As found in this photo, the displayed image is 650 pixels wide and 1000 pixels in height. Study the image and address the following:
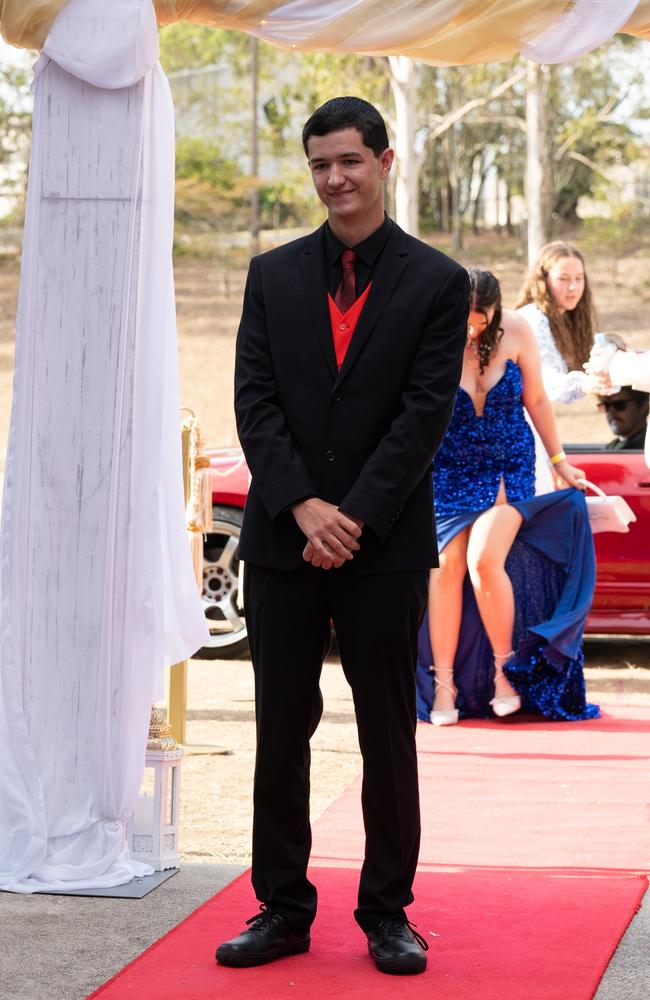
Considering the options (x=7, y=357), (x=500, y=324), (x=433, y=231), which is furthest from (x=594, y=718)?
(x=433, y=231)

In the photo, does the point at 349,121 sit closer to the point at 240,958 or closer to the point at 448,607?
the point at 240,958

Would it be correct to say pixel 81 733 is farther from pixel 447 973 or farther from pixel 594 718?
pixel 594 718

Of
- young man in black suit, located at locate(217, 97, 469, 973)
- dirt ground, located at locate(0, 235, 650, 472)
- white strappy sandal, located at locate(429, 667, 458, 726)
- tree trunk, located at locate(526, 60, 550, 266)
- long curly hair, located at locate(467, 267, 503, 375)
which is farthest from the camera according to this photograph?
tree trunk, located at locate(526, 60, 550, 266)

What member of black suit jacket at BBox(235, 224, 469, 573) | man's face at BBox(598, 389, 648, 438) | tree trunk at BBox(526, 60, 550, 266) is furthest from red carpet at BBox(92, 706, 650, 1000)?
tree trunk at BBox(526, 60, 550, 266)

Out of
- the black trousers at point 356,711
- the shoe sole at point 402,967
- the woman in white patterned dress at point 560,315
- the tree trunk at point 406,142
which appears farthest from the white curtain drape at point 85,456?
the tree trunk at point 406,142

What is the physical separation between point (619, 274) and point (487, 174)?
769cm

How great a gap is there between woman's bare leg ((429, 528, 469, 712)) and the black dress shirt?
3983mm

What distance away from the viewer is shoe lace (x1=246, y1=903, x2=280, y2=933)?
13.2ft

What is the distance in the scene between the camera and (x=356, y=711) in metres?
4.07

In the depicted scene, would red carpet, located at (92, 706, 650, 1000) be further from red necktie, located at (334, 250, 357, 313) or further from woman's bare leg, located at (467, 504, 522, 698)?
red necktie, located at (334, 250, 357, 313)

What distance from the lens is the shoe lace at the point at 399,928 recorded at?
400 centimetres

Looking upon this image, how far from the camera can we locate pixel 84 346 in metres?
4.83

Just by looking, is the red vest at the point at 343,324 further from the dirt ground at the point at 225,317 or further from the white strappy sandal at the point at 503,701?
the dirt ground at the point at 225,317

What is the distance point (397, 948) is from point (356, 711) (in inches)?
24.2
